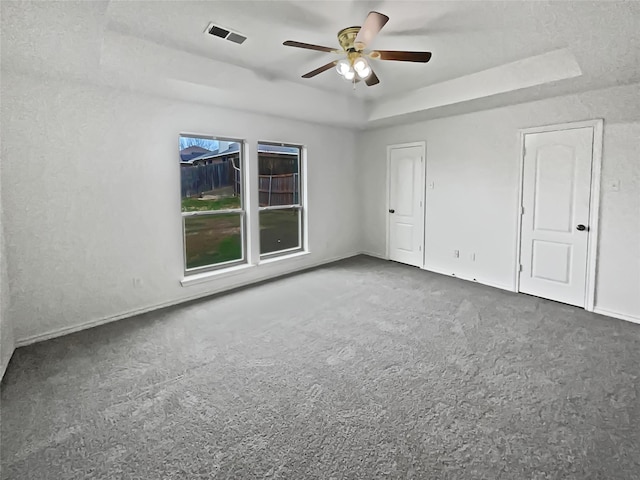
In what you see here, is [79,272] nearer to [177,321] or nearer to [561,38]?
[177,321]

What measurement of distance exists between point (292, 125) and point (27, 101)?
10.2 ft

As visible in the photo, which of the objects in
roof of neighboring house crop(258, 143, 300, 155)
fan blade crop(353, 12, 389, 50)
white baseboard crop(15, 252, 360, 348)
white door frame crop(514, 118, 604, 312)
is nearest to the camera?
fan blade crop(353, 12, 389, 50)

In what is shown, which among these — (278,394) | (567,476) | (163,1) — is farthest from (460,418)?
(163,1)

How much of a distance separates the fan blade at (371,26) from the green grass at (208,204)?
270 centimetres

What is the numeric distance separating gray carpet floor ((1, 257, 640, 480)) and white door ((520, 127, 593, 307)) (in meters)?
0.54

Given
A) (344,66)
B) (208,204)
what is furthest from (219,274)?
(344,66)

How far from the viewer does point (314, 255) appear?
5.73m

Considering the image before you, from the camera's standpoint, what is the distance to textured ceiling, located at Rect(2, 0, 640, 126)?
2404 mm

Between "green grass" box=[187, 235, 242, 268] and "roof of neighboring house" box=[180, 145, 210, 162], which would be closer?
"roof of neighboring house" box=[180, 145, 210, 162]

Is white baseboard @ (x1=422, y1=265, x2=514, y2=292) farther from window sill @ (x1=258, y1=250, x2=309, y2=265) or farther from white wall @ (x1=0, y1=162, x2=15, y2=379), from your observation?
white wall @ (x1=0, y1=162, x2=15, y2=379)

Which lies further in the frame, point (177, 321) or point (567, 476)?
point (177, 321)

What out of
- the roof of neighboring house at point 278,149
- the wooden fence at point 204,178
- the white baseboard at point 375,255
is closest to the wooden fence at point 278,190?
the roof of neighboring house at point 278,149

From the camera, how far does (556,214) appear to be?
4.00 metres

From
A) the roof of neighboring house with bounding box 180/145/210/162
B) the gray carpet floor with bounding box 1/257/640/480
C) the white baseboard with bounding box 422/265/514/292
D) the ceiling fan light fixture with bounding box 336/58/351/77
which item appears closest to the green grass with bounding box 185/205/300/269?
the roof of neighboring house with bounding box 180/145/210/162
